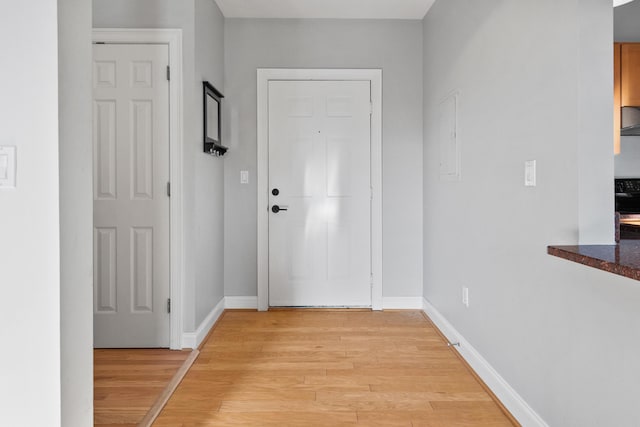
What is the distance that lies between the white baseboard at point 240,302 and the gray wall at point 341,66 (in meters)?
0.05

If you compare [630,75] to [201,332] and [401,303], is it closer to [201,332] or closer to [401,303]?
[401,303]

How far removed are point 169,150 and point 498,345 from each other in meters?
2.24

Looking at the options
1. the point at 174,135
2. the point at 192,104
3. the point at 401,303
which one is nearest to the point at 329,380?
the point at 401,303

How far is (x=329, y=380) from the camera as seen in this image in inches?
92.4

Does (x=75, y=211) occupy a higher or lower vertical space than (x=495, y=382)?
higher

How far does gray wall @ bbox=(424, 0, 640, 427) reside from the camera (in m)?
1.41

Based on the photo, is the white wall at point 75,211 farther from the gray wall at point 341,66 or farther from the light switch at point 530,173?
the gray wall at point 341,66

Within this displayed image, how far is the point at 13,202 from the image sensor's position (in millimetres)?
1175

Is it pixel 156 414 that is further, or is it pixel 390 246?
pixel 390 246

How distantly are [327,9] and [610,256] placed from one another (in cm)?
296

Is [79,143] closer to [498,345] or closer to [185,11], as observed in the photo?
[185,11]

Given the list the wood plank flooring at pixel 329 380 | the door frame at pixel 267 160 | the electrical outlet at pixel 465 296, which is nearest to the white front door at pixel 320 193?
the door frame at pixel 267 160

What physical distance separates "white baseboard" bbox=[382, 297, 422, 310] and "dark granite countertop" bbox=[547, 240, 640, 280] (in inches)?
90.5

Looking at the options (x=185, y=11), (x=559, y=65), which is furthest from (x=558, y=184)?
(x=185, y=11)
